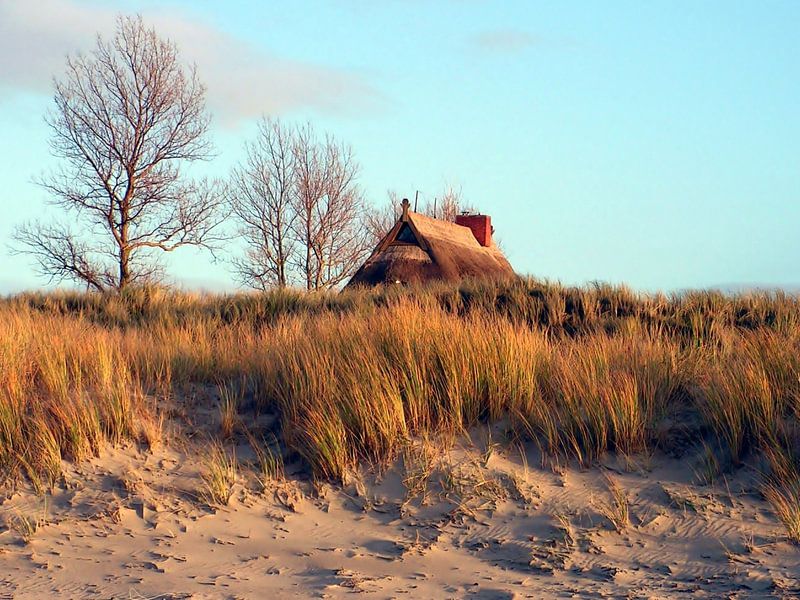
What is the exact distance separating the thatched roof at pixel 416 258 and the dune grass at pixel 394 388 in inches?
440

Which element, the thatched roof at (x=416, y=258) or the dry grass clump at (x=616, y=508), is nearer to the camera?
the dry grass clump at (x=616, y=508)

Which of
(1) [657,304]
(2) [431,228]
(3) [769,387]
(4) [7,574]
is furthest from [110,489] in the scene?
(2) [431,228]

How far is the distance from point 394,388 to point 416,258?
46.5ft

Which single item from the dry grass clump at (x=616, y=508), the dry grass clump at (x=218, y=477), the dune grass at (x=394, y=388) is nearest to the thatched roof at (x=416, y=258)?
the dune grass at (x=394, y=388)

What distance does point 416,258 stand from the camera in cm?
2152

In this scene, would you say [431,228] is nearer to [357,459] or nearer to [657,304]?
[657,304]

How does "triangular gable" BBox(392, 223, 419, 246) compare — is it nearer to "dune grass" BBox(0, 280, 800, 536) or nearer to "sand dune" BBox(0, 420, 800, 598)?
"dune grass" BBox(0, 280, 800, 536)

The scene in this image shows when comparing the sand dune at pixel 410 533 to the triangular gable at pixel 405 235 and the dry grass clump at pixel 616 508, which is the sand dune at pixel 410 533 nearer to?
the dry grass clump at pixel 616 508

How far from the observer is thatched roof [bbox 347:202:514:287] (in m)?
21.2

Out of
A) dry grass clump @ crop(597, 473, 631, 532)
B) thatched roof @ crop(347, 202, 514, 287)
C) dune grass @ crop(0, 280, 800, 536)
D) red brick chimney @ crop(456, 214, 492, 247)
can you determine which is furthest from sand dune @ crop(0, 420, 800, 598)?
red brick chimney @ crop(456, 214, 492, 247)

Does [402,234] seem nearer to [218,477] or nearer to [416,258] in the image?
[416,258]

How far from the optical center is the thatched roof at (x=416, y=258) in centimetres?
2116

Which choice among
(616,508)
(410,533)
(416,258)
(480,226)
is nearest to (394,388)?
(410,533)

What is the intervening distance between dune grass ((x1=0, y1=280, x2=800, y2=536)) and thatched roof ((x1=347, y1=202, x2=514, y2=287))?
36.7ft
